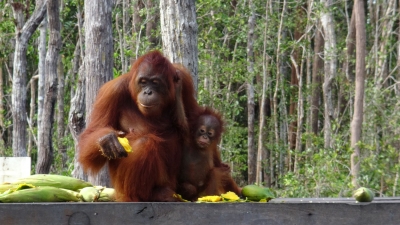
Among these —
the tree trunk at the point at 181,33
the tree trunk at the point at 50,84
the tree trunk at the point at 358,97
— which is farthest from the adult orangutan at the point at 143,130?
the tree trunk at the point at 358,97

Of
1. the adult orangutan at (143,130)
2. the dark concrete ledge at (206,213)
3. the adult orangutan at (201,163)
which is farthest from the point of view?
the adult orangutan at (201,163)

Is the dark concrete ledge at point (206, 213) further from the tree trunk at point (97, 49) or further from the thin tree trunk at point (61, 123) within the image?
the thin tree trunk at point (61, 123)

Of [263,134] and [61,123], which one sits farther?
[263,134]

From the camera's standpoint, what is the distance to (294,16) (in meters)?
12.6

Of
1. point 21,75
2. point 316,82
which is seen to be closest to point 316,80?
point 316,82

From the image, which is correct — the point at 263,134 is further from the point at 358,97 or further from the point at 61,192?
the point at 61,192

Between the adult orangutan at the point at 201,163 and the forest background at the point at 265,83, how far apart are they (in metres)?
1.79

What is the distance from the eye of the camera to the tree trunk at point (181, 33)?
14.1 ft

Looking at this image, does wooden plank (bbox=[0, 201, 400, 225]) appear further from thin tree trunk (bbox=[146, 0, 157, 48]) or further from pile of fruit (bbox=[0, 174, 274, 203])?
thin tree trunk (bbox=[146, 0, 157, 48])

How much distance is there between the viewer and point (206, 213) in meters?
2.60

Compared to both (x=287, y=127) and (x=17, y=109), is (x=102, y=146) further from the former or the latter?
(x=287, y=127)

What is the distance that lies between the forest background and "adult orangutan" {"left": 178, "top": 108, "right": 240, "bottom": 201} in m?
1.79

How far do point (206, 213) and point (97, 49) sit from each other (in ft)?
8.41

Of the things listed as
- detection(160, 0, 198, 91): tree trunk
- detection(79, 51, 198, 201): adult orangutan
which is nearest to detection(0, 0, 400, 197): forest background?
detection(160, 0, 198, 91): tree trunk
